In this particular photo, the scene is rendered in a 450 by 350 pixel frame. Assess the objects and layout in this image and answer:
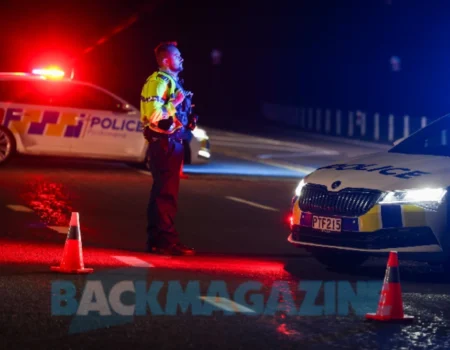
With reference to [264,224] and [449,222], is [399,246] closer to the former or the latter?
[449,222]

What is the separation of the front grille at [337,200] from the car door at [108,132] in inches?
413

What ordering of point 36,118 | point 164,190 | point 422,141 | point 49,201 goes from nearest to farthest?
point 164,190 → point 422,141 → point 49,201 → point 36,118

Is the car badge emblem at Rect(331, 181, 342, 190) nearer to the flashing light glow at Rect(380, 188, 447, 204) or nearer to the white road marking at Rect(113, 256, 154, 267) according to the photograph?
the flashing light glow at Rect(380, 188, 447, 204)

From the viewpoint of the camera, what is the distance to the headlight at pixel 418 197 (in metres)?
10.0

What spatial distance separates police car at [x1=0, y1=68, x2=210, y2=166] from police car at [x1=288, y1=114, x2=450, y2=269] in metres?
10.5

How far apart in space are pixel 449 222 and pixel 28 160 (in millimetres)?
13234

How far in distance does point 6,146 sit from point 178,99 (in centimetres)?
966

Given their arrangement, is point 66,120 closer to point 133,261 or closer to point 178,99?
point 178,99

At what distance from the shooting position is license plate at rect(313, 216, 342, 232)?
10.3m

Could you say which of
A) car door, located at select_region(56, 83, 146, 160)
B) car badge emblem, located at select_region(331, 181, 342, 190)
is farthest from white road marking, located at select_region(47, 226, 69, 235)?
car door, located at select_region(56, 83, 146, 160)

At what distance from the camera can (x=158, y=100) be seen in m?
11.2

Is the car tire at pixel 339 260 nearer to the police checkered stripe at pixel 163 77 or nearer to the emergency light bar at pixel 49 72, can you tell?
the police checkered stripe at pixel 163 77

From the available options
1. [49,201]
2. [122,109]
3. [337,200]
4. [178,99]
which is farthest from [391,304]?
[122,109]

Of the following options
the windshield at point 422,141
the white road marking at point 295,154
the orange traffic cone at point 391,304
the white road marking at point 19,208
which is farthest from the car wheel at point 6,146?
the orange traffic cone at point 391,304
